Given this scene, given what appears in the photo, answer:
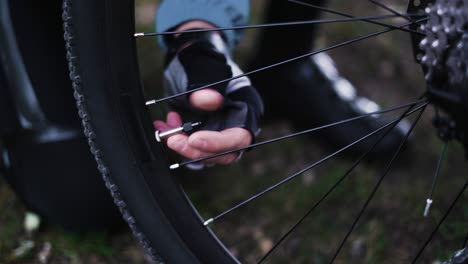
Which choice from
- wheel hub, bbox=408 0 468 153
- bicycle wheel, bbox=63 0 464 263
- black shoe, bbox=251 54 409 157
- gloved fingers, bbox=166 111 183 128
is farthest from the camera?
black shoe, bbox=251 54 409 157

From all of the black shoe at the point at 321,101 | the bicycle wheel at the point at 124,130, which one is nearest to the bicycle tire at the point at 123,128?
the bicycle wheel at the point at 124,130

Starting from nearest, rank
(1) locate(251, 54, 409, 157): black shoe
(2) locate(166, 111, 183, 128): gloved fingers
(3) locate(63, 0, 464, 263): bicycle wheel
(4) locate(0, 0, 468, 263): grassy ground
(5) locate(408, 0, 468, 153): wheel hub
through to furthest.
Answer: (5) locate(408, 0, 468, 153): wheel hub
(3) locate(63, 0, 464, 263): bicycle wheel
(2) locate(166, 111, 183, 128): gloved fingers
(4) locate(0, 0, 468, 263): grassy ground
(1) locate(251, 54, 409, 157): black shoe

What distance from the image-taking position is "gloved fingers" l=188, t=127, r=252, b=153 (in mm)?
799

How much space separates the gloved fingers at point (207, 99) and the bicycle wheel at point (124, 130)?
0.23 feet

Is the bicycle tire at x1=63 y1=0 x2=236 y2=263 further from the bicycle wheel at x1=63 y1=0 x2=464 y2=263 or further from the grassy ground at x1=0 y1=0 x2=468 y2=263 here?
the grassy ground at x1=0 y1=0 x2=468 y2=263

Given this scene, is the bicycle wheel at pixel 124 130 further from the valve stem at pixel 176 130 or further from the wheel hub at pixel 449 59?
the wheel hub at pixel 449 59

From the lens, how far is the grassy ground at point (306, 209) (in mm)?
1197

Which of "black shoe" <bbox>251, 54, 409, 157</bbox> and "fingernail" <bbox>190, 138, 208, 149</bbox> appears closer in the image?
"fingernail" <bbox>190, 138, 208, 149</bbox>

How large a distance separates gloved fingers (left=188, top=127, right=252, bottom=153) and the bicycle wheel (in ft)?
0.21

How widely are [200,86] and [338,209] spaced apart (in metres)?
0.59

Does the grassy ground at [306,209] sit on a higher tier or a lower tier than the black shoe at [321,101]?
lower

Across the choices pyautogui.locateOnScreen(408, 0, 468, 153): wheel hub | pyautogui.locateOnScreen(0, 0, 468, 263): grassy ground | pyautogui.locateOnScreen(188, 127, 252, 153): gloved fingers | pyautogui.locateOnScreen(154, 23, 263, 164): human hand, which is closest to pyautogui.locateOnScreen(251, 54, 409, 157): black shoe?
pyautogui.locateOnScreen(0, 0, 468, 263): grassy ground

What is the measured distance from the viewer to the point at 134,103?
807 mm

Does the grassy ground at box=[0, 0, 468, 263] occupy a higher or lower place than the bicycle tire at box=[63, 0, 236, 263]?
lower
